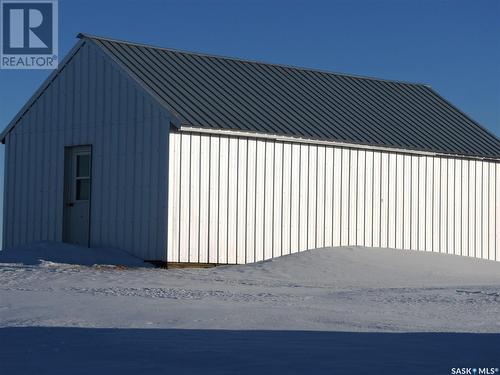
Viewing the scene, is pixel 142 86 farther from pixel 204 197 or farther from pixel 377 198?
pixel 377 198

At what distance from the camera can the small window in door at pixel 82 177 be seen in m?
24.8

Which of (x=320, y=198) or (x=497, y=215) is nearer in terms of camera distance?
(x=320, y=198)

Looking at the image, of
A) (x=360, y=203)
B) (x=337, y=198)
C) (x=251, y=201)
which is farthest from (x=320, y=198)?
(x=251, y=201)

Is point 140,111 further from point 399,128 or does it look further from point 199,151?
point 399,128

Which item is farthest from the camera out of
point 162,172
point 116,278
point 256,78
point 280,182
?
point 256,78

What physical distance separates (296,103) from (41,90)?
252 inches

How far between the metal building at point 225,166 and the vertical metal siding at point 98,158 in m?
0.04

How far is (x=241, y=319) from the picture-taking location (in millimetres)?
12172

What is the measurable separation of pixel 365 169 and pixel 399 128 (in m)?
2.59

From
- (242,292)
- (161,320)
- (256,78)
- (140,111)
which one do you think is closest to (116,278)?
(242,292)

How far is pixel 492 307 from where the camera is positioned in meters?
14.1

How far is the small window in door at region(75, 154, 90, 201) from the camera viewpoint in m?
24.8

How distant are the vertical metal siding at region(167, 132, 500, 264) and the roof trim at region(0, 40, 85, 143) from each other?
15.1ft

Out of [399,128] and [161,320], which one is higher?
[399,128]
